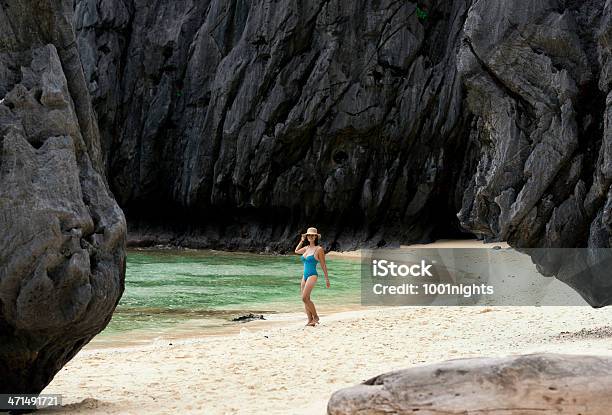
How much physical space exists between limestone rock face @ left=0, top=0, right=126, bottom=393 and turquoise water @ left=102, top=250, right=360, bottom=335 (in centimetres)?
651

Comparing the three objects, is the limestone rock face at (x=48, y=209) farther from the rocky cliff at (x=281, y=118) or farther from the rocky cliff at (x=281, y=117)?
the rocky cliff at (x=281, y=118)

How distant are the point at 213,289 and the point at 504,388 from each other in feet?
49.2

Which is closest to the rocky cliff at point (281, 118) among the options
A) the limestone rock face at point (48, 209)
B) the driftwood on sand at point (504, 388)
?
the limestone rock face at point (48, 209)

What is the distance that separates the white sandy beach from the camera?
19.1 ft

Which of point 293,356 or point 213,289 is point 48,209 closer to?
point 293,356

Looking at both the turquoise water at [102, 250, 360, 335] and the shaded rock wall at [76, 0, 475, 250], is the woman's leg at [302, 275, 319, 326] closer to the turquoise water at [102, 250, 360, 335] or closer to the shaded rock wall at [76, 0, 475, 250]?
the turquoise water at [102, 250, 360, 335]

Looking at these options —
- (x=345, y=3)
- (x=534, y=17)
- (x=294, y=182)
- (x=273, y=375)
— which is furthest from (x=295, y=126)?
(x=273, y=375)

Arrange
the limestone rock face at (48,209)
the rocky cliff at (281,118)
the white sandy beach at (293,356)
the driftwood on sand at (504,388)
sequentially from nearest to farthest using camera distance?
the driftwood on sand at (504,388) < the limestone rock face at (48,209) < the white sandy beach at (293,356) < the rocky cliff at (281,118)

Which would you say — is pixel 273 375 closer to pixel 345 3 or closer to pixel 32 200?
pixel 32 200

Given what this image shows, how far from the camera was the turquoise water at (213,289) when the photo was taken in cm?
1391

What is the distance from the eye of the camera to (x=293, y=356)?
322 inches

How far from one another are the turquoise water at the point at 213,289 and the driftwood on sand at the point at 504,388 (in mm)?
8523

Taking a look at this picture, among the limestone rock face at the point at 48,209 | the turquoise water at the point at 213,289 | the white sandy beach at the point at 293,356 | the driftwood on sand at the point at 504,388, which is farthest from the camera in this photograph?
the turquoise water at the point at 213,289

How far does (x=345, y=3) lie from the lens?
105ft
